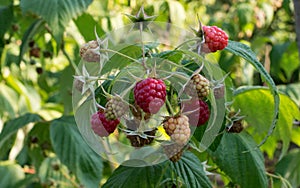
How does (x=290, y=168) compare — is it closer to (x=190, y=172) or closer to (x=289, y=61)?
(x=190, y=172)

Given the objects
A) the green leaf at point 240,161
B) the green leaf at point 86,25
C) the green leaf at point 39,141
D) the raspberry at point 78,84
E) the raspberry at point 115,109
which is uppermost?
the raspberry at point 78,84

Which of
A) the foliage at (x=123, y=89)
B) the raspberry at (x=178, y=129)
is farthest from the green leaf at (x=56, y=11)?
the raspberry at (x=178, y=129)

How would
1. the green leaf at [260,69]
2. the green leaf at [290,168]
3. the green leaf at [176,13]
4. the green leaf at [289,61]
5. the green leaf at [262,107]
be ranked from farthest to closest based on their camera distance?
the green leaf at [289,61] < the green leaf at [176,13] < the green leaf at [290,168] < the green leaf at [262,107] < the green leaf at [260,69]

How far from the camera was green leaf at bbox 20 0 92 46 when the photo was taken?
1.17m

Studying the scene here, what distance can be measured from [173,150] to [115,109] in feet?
0.30

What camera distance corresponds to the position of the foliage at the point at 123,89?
2.46ft

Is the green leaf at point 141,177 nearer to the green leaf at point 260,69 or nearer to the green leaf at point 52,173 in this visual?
the green leaf at point 260,69

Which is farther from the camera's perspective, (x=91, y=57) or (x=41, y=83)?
(x=41, y=83)

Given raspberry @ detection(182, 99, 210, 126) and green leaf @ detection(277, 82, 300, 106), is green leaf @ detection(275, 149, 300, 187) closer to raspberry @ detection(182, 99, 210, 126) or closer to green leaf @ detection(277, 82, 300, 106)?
green leaf @ detection(277, 82, 300, 106)

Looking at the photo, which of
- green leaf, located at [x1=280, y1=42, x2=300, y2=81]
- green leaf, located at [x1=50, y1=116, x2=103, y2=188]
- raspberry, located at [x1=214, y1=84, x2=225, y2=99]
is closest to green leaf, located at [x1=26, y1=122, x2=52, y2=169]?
green leaf, located at [x1=50, y1=116, x2=103, y2=188]

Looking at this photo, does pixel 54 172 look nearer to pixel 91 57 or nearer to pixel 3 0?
pixel 3 0

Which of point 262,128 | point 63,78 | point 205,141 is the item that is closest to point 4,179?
point 63,78

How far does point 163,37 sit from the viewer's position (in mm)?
756

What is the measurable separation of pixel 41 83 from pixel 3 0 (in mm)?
398
